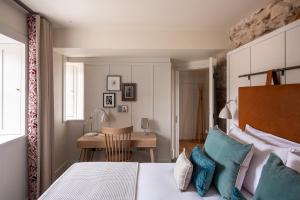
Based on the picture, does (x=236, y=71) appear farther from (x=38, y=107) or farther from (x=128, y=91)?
(x=38, y=107)

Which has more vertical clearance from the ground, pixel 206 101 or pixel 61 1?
pixel 61 1

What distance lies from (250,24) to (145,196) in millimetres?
2371

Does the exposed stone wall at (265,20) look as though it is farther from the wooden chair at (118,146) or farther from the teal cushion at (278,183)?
the wooden chair at (118,146)

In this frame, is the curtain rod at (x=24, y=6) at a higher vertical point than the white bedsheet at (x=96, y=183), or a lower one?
higher

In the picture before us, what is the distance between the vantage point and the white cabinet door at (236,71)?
2.44 metres

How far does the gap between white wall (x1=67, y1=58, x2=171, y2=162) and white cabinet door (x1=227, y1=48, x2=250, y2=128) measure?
4.24 ft

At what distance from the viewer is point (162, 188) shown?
5.52ft

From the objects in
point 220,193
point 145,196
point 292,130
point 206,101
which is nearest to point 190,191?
point 220,193

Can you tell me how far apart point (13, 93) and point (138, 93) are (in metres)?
2.00

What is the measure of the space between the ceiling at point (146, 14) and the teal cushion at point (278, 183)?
1810 millimetres

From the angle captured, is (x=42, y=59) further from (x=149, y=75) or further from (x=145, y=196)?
(x=145, y=196)

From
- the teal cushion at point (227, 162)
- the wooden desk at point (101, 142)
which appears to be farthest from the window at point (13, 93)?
the teal cushion at point (227, 162)

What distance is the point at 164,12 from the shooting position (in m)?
2.54

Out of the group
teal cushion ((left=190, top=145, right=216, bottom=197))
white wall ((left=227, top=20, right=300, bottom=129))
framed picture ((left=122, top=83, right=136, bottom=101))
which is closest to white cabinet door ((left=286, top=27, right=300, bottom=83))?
white wall ((left=227, top=20, right=300, bottom=129))
